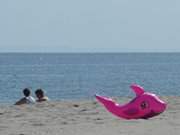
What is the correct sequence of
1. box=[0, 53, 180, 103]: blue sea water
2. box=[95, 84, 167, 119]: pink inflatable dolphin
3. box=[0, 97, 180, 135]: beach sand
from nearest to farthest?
box=[0, 97, 180, 135]: beach sand, box=[95, 84, 167, 119]: pink inflatable dolphin, box=[0, 53, 180, 103]: blue sea water

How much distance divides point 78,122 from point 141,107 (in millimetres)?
1221

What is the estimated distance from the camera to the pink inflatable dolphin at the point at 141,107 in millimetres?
13148

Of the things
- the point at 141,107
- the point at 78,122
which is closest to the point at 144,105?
the point at 141,107

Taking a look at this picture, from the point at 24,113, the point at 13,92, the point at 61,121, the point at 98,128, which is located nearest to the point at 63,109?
the point at 24,113

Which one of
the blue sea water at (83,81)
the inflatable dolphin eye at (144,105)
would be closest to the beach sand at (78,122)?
the inflatable dolphin eye at (144,105)

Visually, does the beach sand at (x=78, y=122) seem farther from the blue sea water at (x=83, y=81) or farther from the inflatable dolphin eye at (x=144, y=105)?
the blue sea water at (x=83, y=81)

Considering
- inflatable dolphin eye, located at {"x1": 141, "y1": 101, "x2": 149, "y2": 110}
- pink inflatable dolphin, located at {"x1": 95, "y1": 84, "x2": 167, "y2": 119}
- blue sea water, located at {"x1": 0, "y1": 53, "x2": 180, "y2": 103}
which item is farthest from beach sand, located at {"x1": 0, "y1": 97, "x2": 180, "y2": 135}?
blue sea water, located at {"x1": 0, "y1": 53, "x2": 180, "y2": 103}

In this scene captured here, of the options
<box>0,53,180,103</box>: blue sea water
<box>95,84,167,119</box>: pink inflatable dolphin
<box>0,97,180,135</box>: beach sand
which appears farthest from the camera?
<box>0,53,180,103</box>: blue sea water

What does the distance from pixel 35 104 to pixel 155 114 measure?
4.80 m

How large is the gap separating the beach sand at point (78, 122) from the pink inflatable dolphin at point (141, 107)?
0.48 feet

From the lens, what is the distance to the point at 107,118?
14.0m

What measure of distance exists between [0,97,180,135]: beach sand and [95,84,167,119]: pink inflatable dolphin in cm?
15

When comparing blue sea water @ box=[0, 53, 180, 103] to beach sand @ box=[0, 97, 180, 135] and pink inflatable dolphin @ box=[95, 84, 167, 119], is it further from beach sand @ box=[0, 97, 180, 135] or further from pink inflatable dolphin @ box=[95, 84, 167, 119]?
pink inflatable dolphin @ box=[95, 84, 167, 119]

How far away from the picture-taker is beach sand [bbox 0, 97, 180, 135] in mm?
12070
